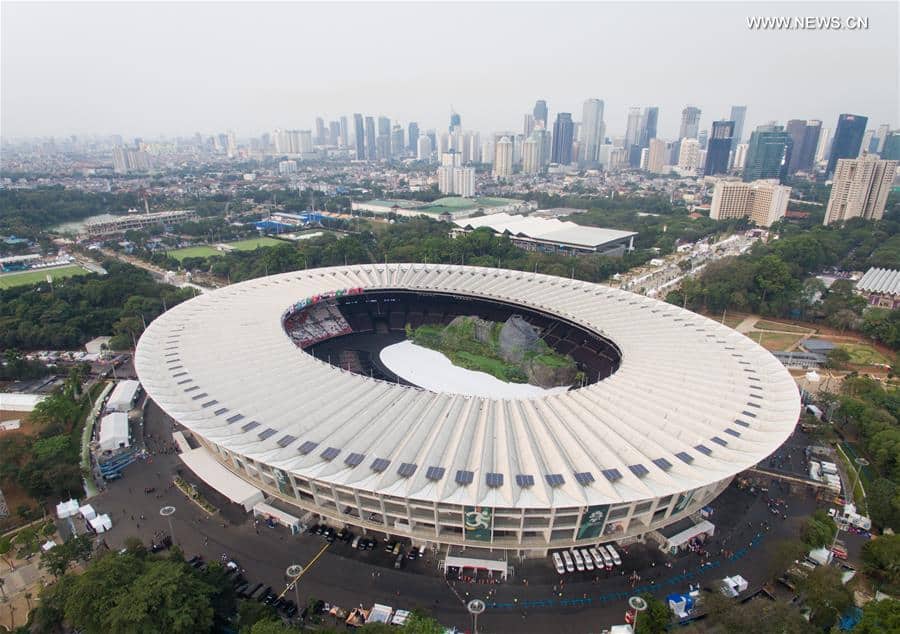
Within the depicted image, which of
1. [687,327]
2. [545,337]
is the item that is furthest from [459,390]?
[687,327]

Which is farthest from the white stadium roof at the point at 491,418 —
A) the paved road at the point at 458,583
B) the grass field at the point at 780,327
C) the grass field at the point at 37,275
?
the grass field at the point at 37,275

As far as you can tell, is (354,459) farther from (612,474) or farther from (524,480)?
(612,474)

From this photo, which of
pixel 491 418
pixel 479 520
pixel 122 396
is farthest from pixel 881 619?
pixel 122 396

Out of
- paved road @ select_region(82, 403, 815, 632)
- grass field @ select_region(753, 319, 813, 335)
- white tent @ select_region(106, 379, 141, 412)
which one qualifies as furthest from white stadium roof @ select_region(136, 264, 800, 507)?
grass field @ select_region(753, 319, 813, 335)

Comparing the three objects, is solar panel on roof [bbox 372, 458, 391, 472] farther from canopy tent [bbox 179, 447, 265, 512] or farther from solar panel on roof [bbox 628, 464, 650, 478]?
solar panel on roof [bbox 628, 464, 650, 478]

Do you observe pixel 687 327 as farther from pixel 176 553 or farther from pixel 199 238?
pixel 199 238

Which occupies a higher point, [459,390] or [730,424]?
[730,424]

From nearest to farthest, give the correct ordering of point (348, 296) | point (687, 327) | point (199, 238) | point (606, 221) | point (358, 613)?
point (358, 613) → point (687, 327) → point (348, 296) → point (199, 238) → point (606, 221)
